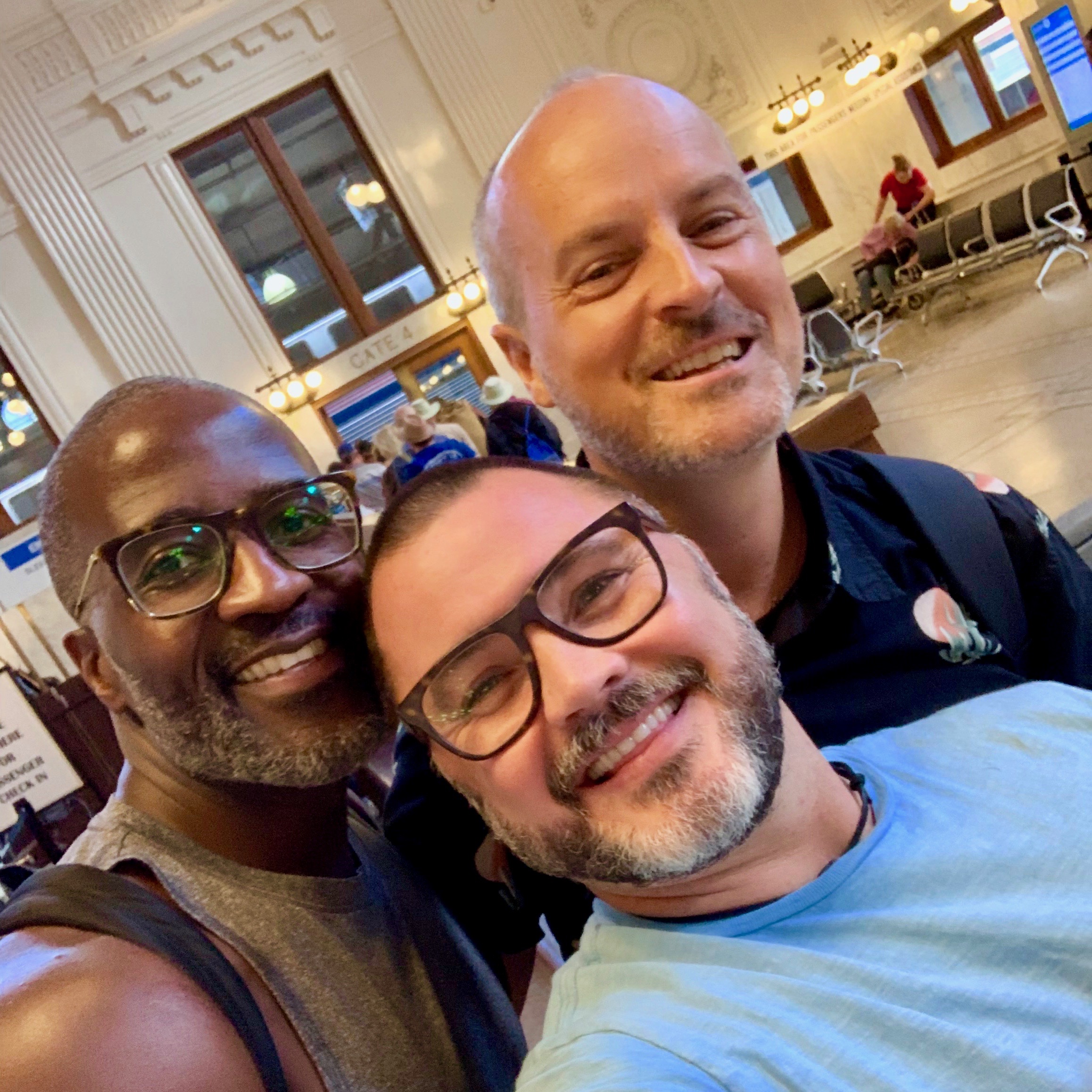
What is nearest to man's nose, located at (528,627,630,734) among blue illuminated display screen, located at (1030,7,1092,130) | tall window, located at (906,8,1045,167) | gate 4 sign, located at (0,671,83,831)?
gate 4 sign, located at (0,671,83,831)

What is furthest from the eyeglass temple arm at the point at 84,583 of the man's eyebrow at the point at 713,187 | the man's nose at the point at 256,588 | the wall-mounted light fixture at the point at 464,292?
the wall-mounted light fixture at the point at 464,292

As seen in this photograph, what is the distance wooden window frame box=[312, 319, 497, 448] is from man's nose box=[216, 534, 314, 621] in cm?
1064

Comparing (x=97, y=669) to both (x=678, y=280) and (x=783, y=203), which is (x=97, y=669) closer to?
(x=678, y=280)

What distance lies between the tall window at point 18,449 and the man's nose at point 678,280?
38.2ft

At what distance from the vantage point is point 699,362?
1.32m

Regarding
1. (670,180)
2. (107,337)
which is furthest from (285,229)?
(670,180)

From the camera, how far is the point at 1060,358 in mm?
5973

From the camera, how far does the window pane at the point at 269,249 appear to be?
11453mm

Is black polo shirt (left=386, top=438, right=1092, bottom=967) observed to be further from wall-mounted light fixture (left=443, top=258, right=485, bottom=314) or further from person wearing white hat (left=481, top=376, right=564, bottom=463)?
wall-mounted light fixture (left=443, top=258, right=485, bottom=314)

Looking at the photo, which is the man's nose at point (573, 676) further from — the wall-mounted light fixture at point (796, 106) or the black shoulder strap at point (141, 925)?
the wall-mounted light fixture at point (796, 106)

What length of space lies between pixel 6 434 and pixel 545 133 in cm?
1203

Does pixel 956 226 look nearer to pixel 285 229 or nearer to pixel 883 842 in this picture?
pixel 285 229

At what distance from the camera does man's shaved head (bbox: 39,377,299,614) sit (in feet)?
4.31

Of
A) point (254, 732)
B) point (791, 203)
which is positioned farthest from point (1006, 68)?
point (254, 732)
